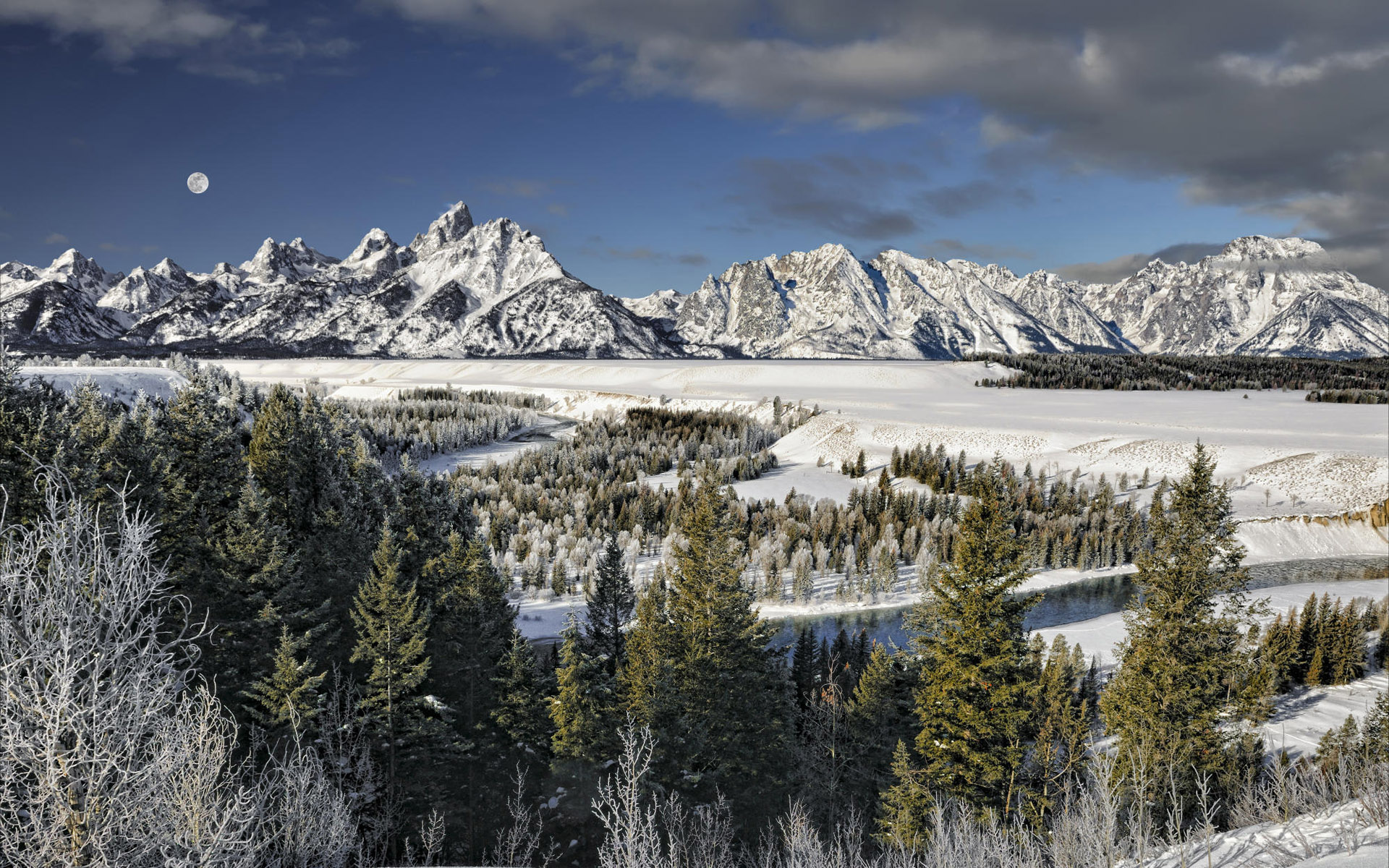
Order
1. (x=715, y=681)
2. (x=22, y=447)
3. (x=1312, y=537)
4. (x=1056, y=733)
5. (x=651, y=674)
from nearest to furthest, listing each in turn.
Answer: (x=22, y=447), (x=651, y=674), (x=715, y=681), (x=1056, y=733), (x=1312, y=537)

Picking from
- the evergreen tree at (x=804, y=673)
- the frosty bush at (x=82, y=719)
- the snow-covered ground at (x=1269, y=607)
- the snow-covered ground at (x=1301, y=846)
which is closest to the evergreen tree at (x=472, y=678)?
the evergreen tree at (x=804, y=673)

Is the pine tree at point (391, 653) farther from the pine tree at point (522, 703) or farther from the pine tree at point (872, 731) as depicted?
the pine tree at point (872, 731)

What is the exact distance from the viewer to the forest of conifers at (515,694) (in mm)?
9469

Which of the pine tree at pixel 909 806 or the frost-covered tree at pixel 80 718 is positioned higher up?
the frost-covered tree at pixel 80 718

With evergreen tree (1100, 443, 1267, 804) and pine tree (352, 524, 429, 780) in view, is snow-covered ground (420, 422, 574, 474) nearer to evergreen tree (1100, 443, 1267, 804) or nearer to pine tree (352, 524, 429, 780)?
pine tree (352, 524, 429, 780)

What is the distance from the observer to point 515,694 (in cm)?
2883

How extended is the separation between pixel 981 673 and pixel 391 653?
1951 centimetres

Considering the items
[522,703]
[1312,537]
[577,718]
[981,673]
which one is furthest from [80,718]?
[1312,537]

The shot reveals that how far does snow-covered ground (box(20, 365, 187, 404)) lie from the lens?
8156cm

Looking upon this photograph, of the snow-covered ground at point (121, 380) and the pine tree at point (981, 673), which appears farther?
the snow-covered ground at point (121, 380)

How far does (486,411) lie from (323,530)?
394 feet

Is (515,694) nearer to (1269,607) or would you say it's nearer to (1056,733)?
(1056,733)

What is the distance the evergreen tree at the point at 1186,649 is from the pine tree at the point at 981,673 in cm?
501

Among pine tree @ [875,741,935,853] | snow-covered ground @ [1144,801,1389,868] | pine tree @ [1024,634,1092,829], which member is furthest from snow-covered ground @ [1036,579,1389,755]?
snow-covered ground @ [1144,801,1389,868]
